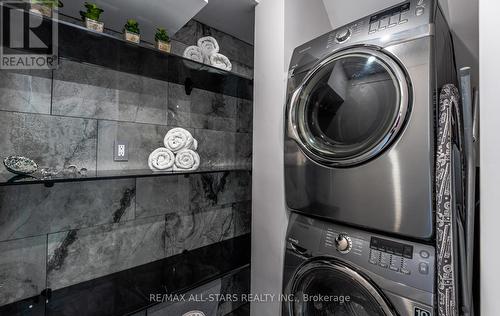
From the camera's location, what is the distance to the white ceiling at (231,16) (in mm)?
1626

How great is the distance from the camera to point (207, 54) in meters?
1.59

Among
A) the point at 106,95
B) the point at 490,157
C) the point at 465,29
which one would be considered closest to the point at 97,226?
the point at 106,95

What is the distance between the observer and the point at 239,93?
6.61ft

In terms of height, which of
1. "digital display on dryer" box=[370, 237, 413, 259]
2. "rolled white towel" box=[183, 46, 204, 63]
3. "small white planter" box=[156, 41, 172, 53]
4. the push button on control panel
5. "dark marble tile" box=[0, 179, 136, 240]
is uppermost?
"rolled white towel" box=[183, 46, 204, 63]

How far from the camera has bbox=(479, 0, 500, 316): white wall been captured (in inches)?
31.4

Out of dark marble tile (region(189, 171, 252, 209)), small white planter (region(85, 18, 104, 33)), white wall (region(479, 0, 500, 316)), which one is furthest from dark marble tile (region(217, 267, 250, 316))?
small white planter (region(85, 18, 104, 33))

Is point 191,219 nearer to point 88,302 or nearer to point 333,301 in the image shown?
point 88,302

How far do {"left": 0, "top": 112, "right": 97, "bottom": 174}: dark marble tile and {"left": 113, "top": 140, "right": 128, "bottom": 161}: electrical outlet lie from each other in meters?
0.11

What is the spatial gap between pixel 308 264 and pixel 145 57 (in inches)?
58.2

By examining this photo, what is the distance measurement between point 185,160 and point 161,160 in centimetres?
14

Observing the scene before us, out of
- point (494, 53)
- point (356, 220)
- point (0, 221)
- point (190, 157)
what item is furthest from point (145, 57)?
point (494, 53)

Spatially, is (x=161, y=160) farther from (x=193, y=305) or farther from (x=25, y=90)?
(x=193, y=305)

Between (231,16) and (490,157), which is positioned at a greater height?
(231,16)

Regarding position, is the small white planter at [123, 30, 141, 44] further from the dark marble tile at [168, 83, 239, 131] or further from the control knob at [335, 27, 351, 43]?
the control knob at [335, 27, 351, 43]
